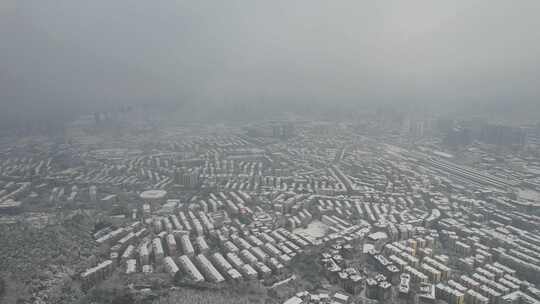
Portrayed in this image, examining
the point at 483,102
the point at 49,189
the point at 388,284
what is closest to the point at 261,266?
the point at 388,284

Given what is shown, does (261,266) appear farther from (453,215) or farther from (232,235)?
(453,215)

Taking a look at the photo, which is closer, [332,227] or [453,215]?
[332,227]

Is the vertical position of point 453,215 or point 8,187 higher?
point 8,187

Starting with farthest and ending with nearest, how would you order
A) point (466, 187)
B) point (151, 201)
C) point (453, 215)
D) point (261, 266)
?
1. point (466, 187)
2. point (151, 201)
3. point (453, 215)
4. point (261, 266)

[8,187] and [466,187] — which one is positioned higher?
[8,187]

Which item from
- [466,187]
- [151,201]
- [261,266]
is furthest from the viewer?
[466,187]

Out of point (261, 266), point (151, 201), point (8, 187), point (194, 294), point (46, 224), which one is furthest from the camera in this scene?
point (8, 187)

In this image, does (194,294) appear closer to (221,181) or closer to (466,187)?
(221,181)

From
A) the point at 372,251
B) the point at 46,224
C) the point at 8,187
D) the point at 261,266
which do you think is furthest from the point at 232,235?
the point at 8,187

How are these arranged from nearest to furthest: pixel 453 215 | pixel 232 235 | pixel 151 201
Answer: pixel 232 235 < pixel 453 215 < pixel 151 201

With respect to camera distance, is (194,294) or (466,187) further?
(466,187)
